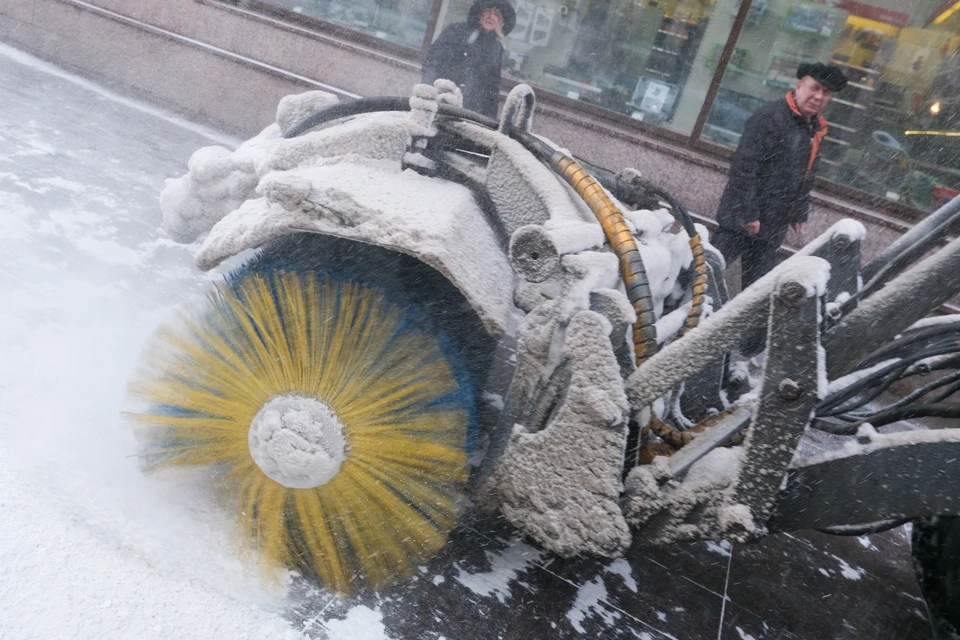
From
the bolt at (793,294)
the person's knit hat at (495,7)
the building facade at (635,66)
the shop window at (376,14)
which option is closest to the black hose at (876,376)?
the bolt at (793,294)

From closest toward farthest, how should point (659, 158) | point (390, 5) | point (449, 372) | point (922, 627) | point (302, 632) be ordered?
point (302, 632) < point (449, 372) < point (922, 627) < point (659, 158) < point (390, 5)

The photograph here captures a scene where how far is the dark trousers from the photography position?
4.80m

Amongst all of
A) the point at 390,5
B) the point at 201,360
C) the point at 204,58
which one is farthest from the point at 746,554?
the point at 204,58

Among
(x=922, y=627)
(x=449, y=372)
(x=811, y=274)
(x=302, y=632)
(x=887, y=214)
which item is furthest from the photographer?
(x=887, y=214)

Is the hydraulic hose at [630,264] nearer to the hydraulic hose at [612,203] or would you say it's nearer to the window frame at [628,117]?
the hydraulic hose at [612,203]

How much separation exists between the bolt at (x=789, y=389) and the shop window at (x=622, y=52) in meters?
5.05

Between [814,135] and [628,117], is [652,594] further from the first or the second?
[628,117]

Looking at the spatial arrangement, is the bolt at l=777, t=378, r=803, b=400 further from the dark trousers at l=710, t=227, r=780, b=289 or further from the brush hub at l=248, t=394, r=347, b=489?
the dark trousers at l=710, t=227, r=780, b=289

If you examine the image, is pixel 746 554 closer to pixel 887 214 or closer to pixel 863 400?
pixel 863 400

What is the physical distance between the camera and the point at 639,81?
6590mm

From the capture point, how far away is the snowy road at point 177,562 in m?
1.88

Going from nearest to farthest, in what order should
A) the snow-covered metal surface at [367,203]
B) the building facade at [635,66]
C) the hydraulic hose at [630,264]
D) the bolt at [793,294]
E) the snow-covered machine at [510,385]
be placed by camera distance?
the bolt at [793,294] → the snow-covered machine at [510,385] → the snow-covered metal surface at [367,203] → the hydraulic hose at [630,264] → the building facade at [635,66]

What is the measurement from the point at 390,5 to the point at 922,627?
687 cm

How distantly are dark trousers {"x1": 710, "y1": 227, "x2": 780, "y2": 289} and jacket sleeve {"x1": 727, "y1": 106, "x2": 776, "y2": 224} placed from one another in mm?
157
